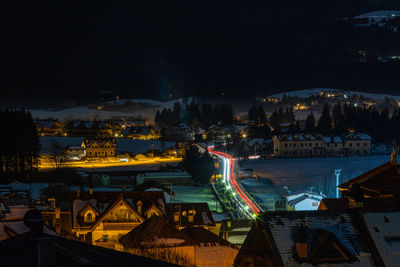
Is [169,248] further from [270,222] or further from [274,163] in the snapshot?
[274,163]

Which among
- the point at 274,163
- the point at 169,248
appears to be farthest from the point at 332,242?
the point at 274,163

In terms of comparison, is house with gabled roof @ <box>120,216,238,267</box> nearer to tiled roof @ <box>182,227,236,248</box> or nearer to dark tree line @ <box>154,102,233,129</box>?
tiled roof @ <box>182,227,236,248</box>

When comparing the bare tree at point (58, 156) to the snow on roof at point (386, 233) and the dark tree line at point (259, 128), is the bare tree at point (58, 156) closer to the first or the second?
the dark tree line at point (259, 128)

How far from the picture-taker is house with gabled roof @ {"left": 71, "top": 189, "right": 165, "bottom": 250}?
785 inches

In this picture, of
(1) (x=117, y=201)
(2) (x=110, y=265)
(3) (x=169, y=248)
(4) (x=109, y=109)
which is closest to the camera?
(2) (x=110, y=265)

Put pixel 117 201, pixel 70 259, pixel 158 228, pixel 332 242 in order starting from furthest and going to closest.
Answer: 1. pixel 117 201
2. pixel 158 228
3. pixel 332 242
4. pixel 70 259

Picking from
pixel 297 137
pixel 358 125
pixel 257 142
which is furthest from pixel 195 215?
pixel 358 125

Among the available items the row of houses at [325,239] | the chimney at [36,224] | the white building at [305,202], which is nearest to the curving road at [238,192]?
the white building at [305,202]

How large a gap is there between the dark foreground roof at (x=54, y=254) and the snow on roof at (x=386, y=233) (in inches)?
201

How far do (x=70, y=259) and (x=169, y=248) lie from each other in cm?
1051

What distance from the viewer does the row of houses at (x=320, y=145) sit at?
67562 millimetres

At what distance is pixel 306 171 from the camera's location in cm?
5169

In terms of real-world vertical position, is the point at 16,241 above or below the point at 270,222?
above

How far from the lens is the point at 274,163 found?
5650 centimetres
